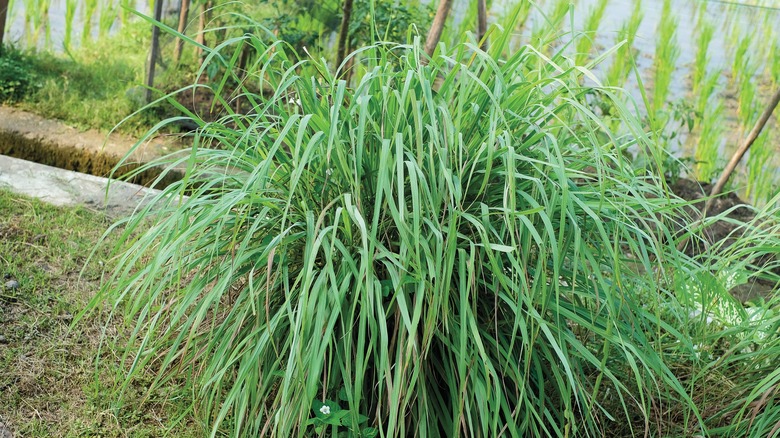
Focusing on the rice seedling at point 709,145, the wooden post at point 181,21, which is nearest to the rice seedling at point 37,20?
the wooden post at point 181,21

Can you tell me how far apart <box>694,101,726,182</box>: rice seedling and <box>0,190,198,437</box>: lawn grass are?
3213mm

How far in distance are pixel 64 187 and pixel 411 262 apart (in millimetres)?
1767

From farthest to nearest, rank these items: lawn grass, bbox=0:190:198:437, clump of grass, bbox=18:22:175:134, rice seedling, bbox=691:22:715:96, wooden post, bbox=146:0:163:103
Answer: rice seedling, bbox=691:22:715:96
wooden post, bbox=146:0:163:103
clump of grass, bbox=18:22:175:134
lawn grass, bbox=0:190:198:437

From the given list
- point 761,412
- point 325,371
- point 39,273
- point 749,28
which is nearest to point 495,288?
point 325,371

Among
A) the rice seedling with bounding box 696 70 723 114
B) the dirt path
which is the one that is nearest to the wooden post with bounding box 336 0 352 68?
the dirt path

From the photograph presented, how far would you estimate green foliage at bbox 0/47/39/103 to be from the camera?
373 centimetres

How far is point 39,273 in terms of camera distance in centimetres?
244

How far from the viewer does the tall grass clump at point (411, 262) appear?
164cm

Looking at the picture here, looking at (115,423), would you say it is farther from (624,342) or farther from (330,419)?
(624,342)

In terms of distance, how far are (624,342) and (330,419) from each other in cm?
65

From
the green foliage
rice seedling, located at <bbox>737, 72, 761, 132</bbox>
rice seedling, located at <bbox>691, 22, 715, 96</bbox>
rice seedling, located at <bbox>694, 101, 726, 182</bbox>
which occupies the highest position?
rice seedling, located at <bbox>691, 22, 715, 96</bbox>

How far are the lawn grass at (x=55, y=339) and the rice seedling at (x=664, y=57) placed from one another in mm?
3208

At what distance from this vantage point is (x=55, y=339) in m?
2.21

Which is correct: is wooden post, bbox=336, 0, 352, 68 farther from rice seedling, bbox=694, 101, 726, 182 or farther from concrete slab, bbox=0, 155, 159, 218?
rice seedling, bbox=694, 101, 726, 182
